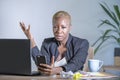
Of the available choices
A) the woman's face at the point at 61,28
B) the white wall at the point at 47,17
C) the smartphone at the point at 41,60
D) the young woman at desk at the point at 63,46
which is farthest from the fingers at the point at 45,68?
the white wall at the point at 47,17

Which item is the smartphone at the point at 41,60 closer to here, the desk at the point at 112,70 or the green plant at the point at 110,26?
the desk at the point at 112,70

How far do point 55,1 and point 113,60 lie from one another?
3.85 feet

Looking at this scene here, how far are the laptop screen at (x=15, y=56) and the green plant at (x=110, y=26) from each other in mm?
1979

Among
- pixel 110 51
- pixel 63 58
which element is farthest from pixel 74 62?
pixel 110 51

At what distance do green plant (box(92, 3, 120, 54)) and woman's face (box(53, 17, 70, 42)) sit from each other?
1.45m

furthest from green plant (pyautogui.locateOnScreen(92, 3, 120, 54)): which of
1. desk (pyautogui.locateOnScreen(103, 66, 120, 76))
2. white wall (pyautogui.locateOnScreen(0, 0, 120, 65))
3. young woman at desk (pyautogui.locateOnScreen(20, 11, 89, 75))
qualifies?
young woman at desk (pyautogui.locateOnScreen(20, 11, 89, 75))

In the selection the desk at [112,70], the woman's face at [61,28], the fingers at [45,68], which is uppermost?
the woman's face at [61,28]

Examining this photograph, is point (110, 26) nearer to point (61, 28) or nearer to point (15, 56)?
point (61, 28)

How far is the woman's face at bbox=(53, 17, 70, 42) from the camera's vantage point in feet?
6.61

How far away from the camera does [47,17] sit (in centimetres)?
351

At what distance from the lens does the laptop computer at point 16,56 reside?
1.52 metres

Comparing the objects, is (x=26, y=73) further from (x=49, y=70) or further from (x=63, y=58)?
(x=63, y=58)

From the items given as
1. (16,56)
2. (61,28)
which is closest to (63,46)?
(61,28)

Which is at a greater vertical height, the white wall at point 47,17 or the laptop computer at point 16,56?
the white wall at point 47,17
